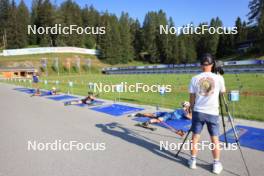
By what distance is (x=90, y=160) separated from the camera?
503 centimetres

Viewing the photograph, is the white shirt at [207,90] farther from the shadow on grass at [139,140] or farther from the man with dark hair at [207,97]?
the shadow on grass at [139,140]

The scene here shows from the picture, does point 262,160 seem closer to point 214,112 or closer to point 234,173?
point 234,173

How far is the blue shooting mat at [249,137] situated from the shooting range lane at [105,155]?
0.36 meters

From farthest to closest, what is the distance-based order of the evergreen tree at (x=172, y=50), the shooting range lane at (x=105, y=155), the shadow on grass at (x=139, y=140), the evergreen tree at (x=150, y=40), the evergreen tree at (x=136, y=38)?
1. the evergreen tree at (x=136, y=38)
2. the evergreen tree at (x=150, y=40)
3. the evergreen tree at (x=172, y=50)
4. the shadow on grass at (x=139, y=140)
5. the shooting range lane at (x=105, y=155)

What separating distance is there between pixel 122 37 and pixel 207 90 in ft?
298

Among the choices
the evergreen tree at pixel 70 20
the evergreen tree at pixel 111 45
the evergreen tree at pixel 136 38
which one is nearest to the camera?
the evergreen tree at pixel 111 45

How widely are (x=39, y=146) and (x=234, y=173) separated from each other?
15.0ft

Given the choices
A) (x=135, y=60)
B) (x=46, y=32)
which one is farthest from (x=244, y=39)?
(x=46, y=32)

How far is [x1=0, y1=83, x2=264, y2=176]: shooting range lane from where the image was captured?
176 inches

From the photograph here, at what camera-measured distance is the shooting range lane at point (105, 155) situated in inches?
176

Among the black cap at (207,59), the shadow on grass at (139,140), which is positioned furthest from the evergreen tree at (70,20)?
the black cap at (207,59)

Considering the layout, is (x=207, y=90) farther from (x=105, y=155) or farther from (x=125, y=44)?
(x=125, y=44)

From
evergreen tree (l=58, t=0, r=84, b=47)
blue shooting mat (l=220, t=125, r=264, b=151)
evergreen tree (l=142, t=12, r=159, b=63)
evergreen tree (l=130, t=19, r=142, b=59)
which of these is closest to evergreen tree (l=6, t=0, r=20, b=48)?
evergreen tree (l=58, t=0, r=84, b=47)

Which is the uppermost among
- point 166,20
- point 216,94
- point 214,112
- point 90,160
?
point 166,20
